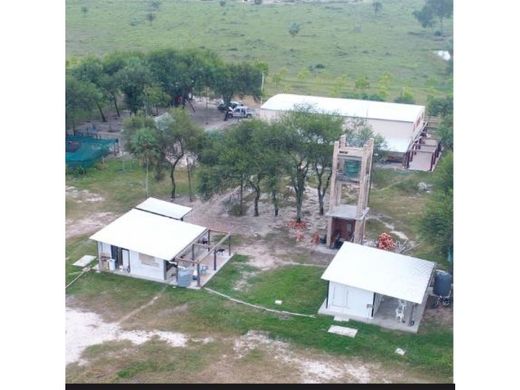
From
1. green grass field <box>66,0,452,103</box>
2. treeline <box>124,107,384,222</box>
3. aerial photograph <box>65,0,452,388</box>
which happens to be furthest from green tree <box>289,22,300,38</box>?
treeline <box>124,107,384,222</box>

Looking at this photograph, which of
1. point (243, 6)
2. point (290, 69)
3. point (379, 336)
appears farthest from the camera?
point (243, 6)

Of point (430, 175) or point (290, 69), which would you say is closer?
point (430, 175)

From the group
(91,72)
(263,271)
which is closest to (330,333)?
(263,271)

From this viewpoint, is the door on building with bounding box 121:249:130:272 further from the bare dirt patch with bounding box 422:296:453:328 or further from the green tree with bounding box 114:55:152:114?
the green tree with bounding box 114:55:152:114

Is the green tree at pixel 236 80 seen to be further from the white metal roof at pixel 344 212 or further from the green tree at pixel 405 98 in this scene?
the white metal roof at pixel 344 212
